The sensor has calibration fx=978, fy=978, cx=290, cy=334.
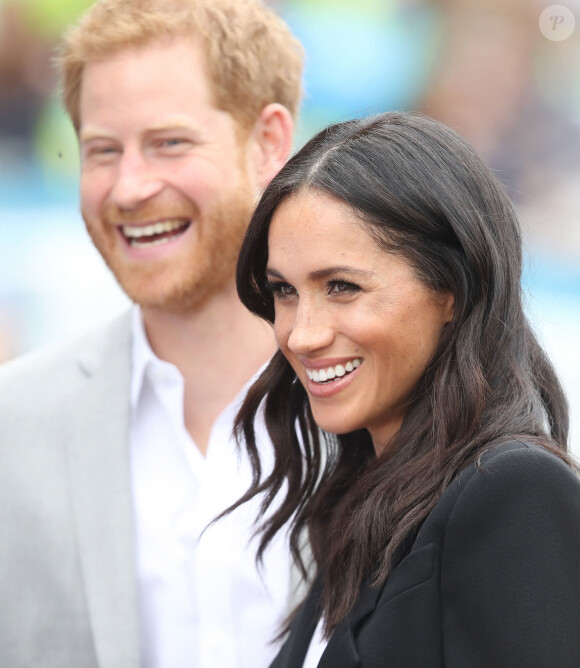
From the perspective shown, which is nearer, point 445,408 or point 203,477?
point 445,408

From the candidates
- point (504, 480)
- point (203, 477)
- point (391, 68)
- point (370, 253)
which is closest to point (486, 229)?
point (370, 253)

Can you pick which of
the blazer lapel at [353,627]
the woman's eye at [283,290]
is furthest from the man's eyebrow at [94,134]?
the blazer lapel at [353,627]

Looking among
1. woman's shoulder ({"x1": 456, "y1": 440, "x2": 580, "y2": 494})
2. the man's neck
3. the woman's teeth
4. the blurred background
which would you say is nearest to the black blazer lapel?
woman's shoulder ({"x1": 456, "y1": 440, "x2": 580, "y2": 494})

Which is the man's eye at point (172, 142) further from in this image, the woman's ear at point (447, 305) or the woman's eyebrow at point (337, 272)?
the woman's ear at point (447, 305)

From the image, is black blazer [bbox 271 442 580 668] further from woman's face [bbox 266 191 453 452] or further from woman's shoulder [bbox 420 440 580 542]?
woman's face [bbox 266 191 453 452]

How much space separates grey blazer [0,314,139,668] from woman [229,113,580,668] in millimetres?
580

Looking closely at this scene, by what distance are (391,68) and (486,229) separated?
2.81 m

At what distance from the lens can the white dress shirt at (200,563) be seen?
7.13 ft

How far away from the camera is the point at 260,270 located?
183 centimetres

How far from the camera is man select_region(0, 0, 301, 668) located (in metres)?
2.17

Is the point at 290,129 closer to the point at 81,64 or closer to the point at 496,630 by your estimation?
the point at 81,64

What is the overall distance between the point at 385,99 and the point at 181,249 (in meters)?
2.14

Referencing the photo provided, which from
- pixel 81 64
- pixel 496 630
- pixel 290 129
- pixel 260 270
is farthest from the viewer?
pixel 290 129

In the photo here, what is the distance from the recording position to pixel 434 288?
1535 millimetres
